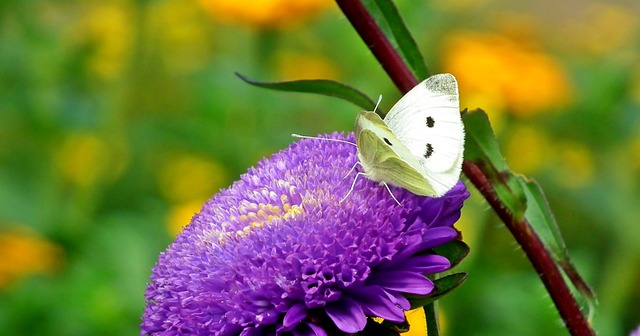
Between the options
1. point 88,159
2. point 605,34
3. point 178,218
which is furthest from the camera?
point 605,34

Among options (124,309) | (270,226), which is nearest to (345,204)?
(270,226)

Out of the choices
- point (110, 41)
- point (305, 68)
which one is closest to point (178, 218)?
point (110, 41)

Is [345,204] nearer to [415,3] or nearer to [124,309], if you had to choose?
[124,309]

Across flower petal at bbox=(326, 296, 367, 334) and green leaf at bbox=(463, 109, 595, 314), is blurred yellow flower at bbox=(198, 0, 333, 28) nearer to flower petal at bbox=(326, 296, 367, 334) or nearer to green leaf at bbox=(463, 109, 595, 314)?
green leaf at bbox=(463, 109, 595, 314)

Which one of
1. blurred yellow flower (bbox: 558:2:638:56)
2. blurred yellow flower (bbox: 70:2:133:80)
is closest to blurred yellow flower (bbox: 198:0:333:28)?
blurred yellow flower (bbox: 70:2:133:80)

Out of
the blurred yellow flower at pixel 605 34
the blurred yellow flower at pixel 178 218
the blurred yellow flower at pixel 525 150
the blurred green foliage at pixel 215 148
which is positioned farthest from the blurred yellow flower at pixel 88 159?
the blurred yellow flower at pixel 605 34

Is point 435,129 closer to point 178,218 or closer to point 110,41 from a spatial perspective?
point 178,218
